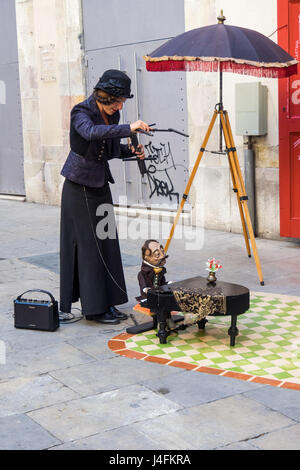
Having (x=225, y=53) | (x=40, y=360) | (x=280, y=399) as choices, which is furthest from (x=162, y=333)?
(x=225, y=53)

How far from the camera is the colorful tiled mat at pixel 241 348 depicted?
5008 mm

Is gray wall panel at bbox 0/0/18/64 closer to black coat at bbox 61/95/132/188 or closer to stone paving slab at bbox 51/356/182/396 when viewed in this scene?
black coat at bbox 61/95/132/188

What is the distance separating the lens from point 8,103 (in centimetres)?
1455

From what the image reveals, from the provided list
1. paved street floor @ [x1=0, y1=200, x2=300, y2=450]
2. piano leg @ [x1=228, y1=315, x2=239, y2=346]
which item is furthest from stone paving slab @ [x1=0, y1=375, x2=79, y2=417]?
piano leg @ [x1=228, y1=315, x2=239, y2=346]

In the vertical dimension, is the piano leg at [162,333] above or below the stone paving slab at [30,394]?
above

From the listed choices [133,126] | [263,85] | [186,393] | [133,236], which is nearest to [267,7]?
[263,85]

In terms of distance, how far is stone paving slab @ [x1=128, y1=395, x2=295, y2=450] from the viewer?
396 cm

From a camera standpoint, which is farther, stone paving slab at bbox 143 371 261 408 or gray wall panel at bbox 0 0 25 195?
gray wall panel at bbox 0 0 25 195

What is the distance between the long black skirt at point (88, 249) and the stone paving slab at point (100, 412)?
151 cm

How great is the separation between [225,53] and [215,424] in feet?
12.0

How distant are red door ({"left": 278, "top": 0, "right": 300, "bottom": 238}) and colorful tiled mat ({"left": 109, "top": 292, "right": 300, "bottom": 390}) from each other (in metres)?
2.57

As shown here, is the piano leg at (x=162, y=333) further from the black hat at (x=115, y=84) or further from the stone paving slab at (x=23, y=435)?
the black hat at (x=115, y=84)

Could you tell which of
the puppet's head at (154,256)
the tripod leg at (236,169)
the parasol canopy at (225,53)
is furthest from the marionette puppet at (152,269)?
the parasol canopy at (225,53)
